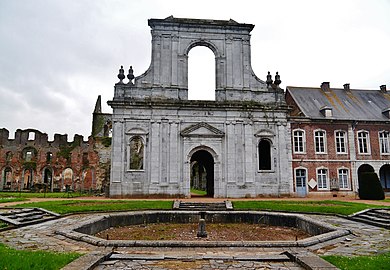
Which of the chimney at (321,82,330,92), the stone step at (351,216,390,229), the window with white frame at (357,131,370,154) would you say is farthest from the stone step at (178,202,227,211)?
the chimney at (321,82,330,92)

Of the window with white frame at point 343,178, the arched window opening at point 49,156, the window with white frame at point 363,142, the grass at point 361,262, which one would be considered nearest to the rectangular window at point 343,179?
the window with white frame at point 343,178

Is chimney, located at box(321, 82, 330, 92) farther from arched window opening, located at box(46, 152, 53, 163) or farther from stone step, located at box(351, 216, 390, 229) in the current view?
arched window opening, located at box(46, 152, 53, 163)

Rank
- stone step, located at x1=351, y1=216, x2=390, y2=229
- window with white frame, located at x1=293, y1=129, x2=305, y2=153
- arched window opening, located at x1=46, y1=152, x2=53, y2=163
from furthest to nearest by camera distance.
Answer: arched window opening, located at x1=46, y1=152, x2=53, y2=163, window with white frame, located at x1=293, y1=129, x2=305, y2=153, stone step, located at x1=351, y1=216, x2=390, y2=229

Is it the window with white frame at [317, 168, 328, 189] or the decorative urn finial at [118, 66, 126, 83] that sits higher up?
the decorative urn finial at [118, 66, 126, 83]

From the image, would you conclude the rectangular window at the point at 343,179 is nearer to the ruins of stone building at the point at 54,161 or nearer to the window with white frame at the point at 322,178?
the window with white frame at the point at 322,178

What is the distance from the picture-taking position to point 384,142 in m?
29.5

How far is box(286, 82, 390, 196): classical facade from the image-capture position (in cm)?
2714

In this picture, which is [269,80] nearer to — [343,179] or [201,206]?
[343,179]

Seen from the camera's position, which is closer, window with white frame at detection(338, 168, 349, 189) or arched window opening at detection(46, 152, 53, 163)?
window with white frame at detection(338, 168, 349, 189)

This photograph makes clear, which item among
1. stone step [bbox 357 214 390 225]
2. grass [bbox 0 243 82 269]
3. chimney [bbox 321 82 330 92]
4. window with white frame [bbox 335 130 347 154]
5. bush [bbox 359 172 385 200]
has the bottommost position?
grass [bbox 0 243 82 269]

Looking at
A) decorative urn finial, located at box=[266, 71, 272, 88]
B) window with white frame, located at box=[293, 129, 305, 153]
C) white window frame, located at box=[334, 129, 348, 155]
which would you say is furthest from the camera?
white window frame, located at box=[334, 129, 348, 155]

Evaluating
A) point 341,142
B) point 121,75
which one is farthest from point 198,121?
point 341,142

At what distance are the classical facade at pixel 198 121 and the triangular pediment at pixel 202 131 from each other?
0.08 metres

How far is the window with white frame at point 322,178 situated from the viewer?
89.3 ft
